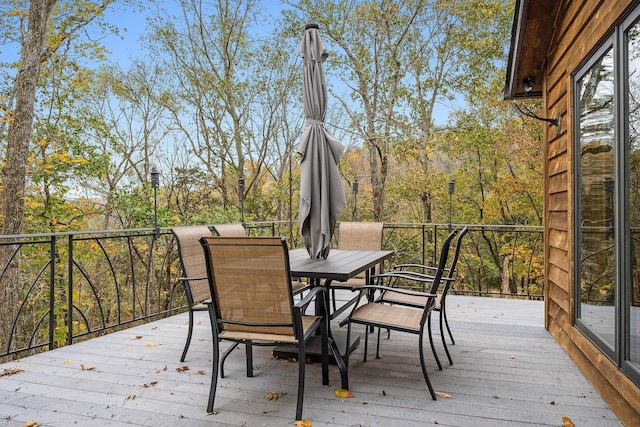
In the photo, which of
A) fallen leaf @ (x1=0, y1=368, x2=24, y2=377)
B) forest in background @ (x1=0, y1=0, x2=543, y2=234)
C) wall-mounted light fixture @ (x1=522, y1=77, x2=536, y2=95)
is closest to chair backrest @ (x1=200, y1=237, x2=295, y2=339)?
fallen leaf @ (x1=0, y1=368, x2=24, y2=377)

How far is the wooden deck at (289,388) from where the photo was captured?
213cm

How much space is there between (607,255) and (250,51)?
29.5 feet

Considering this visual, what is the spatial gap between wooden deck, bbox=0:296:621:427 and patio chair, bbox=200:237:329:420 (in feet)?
0.85

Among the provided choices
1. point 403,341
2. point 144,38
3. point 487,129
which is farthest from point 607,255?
point 144,38

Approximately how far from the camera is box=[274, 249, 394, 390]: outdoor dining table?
2.50 m

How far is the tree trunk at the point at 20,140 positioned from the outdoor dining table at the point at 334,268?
17.6 feet

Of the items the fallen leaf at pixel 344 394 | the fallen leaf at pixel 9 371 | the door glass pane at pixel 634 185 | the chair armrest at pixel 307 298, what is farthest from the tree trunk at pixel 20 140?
the door glass pane at pixel 634 185

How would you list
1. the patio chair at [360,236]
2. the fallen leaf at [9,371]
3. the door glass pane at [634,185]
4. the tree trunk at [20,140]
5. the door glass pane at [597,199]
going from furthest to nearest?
1. the tree trunk at [20,140]
2. the patio chair at [360,236]
3. the fallen leaf at [9,371]
4. the door glass pane at [597,199]
5. the door glass pane at [634,185]

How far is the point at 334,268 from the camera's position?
2.71 m

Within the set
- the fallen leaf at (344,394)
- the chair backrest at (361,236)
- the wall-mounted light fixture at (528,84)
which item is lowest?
the fallen leaf at (344,394)

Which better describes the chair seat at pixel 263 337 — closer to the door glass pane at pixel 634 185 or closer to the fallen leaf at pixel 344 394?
the fallen leaf at pixel 344 394

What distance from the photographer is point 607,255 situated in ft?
7.58

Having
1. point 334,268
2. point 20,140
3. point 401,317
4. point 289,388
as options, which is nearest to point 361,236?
point 334,268

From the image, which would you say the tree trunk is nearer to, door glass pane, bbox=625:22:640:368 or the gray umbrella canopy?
the gray umbrella canopy
